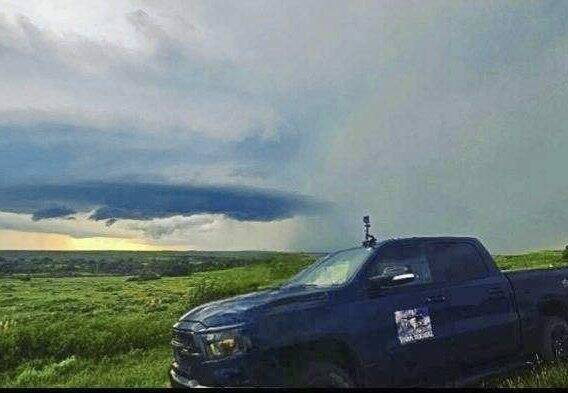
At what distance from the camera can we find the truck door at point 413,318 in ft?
22.7

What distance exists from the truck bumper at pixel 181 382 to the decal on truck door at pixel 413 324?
230 centimetres

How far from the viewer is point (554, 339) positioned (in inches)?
352

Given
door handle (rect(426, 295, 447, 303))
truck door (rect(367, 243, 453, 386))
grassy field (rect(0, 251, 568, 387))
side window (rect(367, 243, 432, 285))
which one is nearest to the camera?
truck door (rect(367, 243, 453, 386))

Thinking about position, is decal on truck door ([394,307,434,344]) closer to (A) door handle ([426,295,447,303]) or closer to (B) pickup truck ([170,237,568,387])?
(B) pickup truck ([170,237,568,387])

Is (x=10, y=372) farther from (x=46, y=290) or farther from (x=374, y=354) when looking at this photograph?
(x=46, y=290)

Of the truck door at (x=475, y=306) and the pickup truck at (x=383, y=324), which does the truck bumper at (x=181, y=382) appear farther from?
the truck door at (x=475, y=306)

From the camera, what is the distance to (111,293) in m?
85.8

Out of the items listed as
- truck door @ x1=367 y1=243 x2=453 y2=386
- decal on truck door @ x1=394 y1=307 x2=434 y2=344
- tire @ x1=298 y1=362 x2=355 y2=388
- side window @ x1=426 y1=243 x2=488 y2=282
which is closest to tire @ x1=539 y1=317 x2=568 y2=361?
side window @ x1=426 y1=243 x2=488 y2=282

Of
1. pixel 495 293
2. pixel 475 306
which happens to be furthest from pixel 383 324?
pixel 495 293

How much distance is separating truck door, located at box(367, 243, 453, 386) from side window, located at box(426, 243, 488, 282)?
0.56 ft

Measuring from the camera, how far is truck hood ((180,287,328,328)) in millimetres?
6098

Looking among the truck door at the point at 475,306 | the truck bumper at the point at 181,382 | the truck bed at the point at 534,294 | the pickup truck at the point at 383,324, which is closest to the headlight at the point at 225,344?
the pickup truck at the point at 383,324

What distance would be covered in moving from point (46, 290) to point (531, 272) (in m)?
96.0

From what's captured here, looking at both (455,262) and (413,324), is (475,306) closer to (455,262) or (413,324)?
(455,262)
